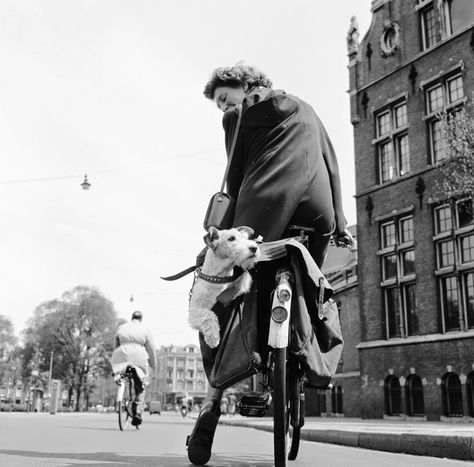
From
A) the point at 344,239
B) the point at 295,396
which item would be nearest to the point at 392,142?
the point at 344,239

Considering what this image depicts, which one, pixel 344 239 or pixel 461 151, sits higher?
pixel 461 151

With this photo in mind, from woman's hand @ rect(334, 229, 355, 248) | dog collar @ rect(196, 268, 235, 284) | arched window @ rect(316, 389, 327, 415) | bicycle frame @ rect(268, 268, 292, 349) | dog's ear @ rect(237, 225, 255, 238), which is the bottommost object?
arched window @ rect(316, 389, 327, 415)

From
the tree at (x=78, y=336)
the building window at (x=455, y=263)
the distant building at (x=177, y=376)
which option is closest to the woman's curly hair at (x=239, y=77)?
the building window at (x=455, y=263)

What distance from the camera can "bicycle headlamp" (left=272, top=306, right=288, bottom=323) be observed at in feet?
9.62

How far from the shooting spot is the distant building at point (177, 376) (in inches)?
5413

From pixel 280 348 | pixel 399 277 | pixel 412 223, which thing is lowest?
pixel 280 348

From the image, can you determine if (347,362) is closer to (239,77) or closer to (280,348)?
(239,77)

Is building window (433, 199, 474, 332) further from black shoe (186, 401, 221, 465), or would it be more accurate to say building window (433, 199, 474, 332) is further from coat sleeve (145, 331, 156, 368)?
black shoe (186, 401, 221, 465)

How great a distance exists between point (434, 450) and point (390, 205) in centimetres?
1899

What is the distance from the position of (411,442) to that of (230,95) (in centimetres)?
342

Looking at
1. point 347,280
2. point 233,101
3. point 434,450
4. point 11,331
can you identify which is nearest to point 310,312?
point 233,101

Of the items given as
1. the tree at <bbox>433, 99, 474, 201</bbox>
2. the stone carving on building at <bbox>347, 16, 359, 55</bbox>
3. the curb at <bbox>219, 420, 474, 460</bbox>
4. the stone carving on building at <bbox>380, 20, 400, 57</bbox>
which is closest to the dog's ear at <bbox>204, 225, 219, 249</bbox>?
the curb at <bbox>219, 420, 474, 460</bbox>

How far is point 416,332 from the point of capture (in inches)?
857

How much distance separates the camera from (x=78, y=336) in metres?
64.4
